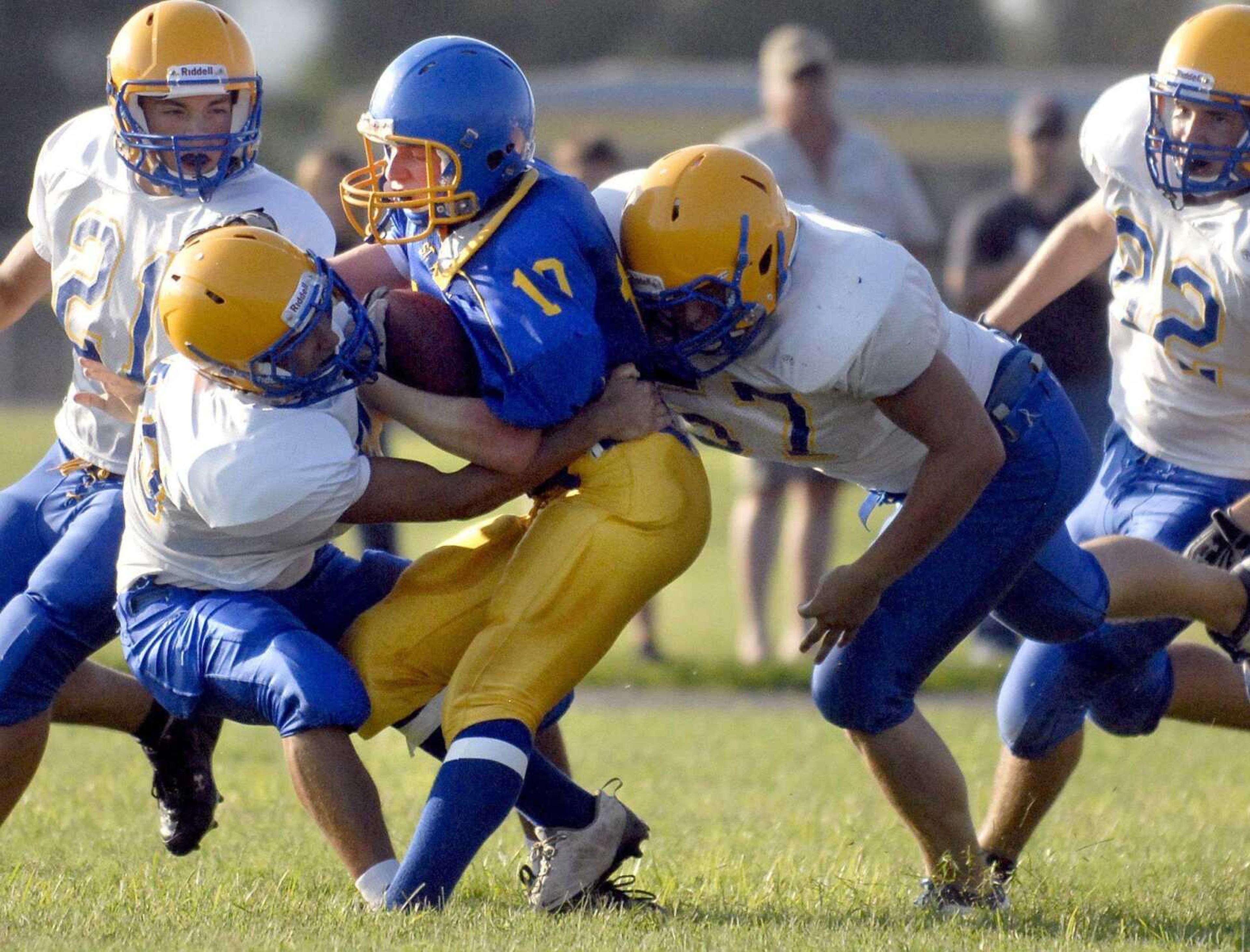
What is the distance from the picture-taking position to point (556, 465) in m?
3.86

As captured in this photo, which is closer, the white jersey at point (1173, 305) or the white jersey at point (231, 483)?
the white jersey at point (231, 483)

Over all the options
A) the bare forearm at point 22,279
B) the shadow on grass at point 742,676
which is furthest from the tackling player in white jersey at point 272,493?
the shadow on grass at point 742,676

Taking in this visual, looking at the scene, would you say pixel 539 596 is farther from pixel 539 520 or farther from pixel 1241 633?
pixel 1241 633

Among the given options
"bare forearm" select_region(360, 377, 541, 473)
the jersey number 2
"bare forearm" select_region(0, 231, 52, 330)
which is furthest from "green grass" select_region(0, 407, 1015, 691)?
"bare forearm" select_region(360, 377, 541, 473)

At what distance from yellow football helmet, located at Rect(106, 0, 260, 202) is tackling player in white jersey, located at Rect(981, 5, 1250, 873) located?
183 cm

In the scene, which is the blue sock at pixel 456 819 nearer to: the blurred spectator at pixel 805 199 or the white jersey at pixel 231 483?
the white jersey at pixel 231 483

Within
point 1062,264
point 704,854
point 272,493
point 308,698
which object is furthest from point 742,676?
point 272,493

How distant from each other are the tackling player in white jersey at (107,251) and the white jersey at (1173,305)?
6.17 feet

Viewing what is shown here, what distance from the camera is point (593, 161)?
8258 mm

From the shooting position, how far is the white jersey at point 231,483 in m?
3.61

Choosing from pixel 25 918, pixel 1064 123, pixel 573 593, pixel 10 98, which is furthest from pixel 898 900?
pixel 10 98

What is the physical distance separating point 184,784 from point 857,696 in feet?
5.33

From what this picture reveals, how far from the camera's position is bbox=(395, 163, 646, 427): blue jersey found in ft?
12.0

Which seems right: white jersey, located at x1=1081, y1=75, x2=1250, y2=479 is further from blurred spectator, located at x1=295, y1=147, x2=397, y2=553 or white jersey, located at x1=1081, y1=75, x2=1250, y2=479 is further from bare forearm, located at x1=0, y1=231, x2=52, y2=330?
blurred spectator, located at x1=295, y1=147, x2=397, y2=553
